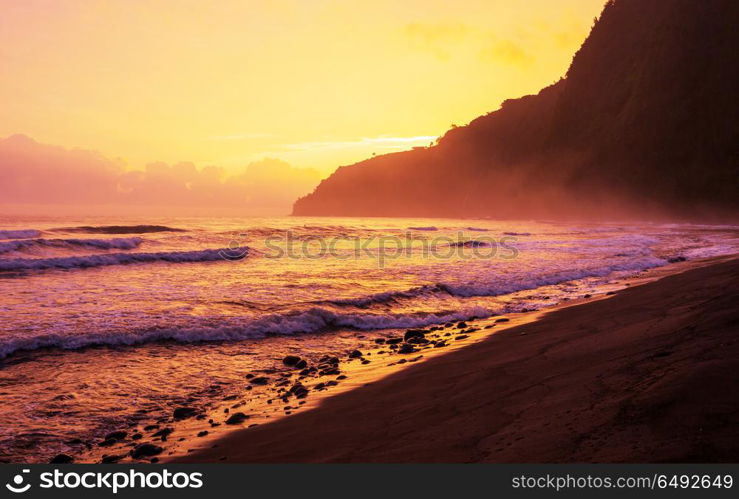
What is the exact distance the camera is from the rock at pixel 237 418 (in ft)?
21.9

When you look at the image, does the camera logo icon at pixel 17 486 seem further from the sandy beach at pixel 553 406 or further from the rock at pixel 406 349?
the rock at pixel 406 349

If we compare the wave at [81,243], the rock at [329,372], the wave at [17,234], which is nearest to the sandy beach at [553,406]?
the rock at [329,372]

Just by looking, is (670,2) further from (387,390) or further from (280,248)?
(387,390)

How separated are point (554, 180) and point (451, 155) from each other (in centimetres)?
9096

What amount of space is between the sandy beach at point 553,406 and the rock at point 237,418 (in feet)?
1.45

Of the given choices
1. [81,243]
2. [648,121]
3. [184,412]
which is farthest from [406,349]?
[648,121]

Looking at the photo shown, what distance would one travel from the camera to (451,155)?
7549 inches

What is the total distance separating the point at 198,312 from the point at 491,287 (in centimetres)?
995

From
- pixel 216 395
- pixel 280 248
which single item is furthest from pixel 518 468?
pixel 280 248

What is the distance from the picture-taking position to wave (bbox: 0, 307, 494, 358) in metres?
10.3

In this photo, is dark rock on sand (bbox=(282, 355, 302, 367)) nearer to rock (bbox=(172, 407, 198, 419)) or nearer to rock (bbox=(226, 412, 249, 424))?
rock (bbox=(172, 407, 198, 419))

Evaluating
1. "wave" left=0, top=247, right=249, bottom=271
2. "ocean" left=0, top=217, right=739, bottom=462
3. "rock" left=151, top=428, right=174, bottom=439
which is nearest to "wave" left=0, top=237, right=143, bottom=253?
"ocean" left=0, top=217, right=739, bottom=462

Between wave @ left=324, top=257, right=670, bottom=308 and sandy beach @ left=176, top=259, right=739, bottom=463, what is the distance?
6.28 meters

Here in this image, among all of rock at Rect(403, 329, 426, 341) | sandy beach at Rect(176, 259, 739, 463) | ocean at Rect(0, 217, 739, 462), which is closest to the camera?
sandy beach at Rect(176, 259, 739, 463)
